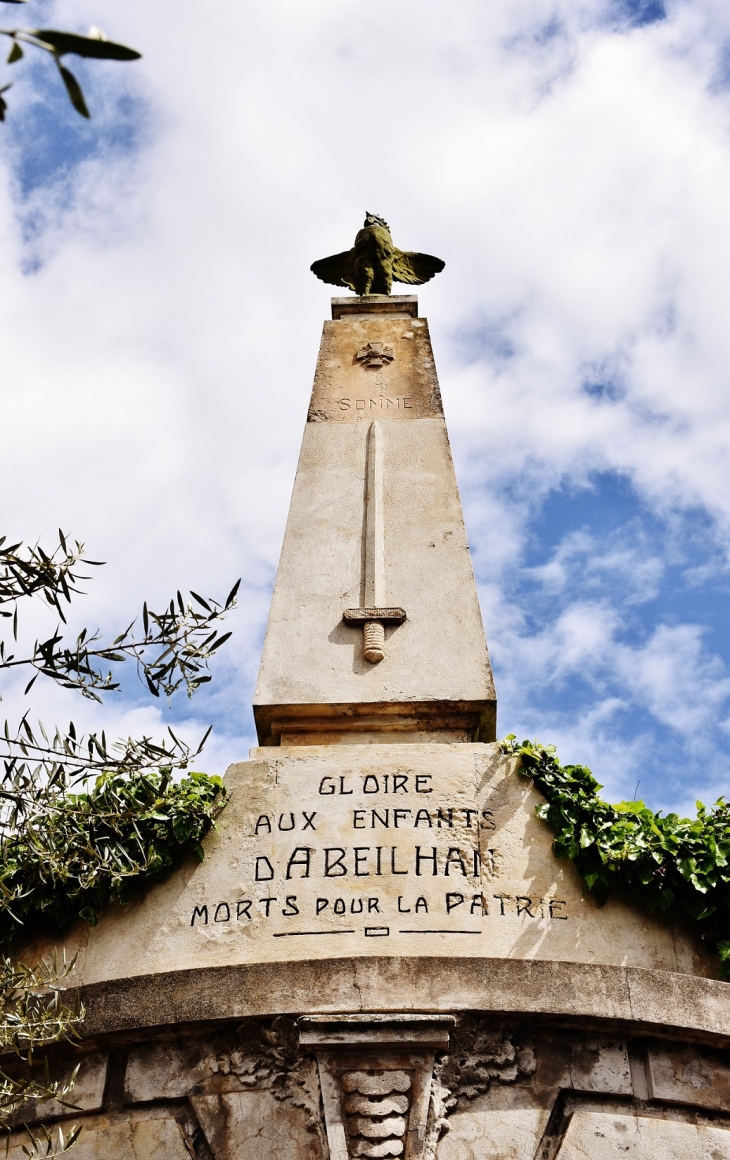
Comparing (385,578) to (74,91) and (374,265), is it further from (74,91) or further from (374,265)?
(74,91)

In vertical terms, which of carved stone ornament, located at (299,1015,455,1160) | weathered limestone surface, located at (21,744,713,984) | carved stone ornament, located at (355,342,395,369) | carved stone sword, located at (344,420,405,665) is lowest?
carved stone ornament, located at (299,1015,455,1160)

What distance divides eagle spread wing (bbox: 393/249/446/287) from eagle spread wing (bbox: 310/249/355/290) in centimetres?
37

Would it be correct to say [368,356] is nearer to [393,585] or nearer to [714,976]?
[393,585]

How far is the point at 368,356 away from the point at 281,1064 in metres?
5.07

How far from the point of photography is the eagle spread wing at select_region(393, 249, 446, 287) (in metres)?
9.60

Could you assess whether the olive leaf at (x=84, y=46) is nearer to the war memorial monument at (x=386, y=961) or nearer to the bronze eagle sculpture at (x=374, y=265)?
the war memorial monument at (x=386, y=961)

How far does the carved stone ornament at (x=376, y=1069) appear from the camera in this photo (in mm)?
4570

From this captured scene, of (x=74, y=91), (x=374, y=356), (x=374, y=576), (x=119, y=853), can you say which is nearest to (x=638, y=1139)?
(x=119, y=853)

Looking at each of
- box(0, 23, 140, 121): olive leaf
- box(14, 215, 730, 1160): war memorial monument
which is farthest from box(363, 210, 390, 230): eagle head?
box(0, 23, 140, 121): olive leaf

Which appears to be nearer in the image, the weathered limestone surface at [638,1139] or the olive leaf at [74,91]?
the olive leaf at [74,91]

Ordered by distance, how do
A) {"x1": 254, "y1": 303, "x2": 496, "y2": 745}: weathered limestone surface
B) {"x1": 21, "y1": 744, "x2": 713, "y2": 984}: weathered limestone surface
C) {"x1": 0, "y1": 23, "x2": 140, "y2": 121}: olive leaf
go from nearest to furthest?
{"x1": 0, "y1": 23, "x2": 140, "y2": 121}: olive leaf → {"x1": 21, "y1": 744, "x2": 713, "y2": 984}: weathered limestone surface → {"x1": 254, "y1": 303, "x2": 496, "y2": 745}: weathered limestone surface

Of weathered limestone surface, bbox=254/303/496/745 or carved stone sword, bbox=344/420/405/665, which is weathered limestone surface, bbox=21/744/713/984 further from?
carved stone sword, bbox=344/420/405/665

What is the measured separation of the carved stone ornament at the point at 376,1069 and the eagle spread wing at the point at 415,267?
6.33m

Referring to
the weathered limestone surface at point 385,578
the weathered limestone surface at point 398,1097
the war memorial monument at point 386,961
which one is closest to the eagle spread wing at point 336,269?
the weathered limestone surface at point 385,578
